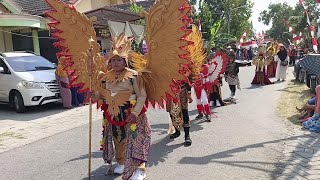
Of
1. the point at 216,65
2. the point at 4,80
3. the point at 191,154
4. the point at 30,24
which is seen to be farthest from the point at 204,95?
the point at 30,24

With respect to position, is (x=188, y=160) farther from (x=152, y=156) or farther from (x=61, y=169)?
(x=61, y=169)

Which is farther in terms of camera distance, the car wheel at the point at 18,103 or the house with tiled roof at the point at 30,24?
the house with tiled roof at the point at 30,24

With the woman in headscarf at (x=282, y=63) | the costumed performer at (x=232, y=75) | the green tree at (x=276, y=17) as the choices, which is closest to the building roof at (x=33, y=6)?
the woman in headscarf at (x=282, y=63)

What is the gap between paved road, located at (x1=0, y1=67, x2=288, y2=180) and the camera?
4900 millimetres

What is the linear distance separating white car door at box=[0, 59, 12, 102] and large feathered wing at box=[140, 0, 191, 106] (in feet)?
24.1

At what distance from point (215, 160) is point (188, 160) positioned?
0.40 meters

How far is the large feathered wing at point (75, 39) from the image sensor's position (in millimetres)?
4578

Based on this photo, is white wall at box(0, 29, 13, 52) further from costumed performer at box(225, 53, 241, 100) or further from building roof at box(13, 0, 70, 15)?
costumed performer at box(225, 53, 241, 100)

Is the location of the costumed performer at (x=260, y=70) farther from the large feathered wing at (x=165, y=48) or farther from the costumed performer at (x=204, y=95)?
the large feathered wing at (x=165, y=48)

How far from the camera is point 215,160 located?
532 centimetres

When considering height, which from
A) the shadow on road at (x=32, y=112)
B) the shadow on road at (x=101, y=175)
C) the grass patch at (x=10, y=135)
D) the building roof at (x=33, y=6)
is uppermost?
the building roof at (x=33, y=6)

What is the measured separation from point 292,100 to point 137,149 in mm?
7062

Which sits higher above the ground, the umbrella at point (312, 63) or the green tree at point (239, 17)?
the green tree at point (239, 17)

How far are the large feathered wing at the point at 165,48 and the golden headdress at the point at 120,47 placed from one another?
A: 0.26 m
